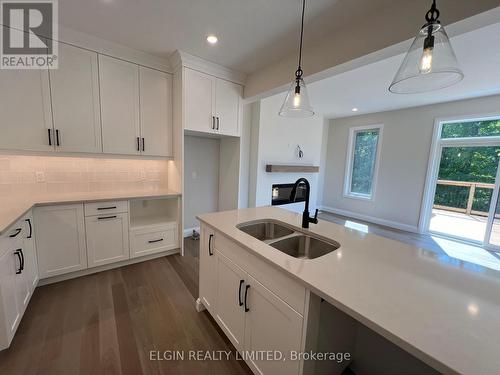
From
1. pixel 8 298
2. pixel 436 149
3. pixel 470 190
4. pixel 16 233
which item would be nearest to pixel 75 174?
pixel 16 233

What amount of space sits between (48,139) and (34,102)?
→ 1.24ft

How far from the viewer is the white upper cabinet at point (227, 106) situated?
3.07 m

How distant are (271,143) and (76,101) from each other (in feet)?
9.86

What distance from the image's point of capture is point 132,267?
2695 mm

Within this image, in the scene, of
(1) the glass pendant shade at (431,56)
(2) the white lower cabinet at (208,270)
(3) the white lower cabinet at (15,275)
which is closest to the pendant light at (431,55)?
(1) the glass pendant shade at (431,56)

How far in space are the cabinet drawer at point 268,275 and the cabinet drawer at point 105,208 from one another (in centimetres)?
166

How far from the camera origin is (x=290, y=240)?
159 centimetres

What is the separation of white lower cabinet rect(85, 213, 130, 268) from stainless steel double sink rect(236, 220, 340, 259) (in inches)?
68.5

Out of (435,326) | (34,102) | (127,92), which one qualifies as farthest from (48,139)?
(435,326)

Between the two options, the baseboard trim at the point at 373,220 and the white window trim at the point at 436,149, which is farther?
the baseboard trim at the point at 373,220

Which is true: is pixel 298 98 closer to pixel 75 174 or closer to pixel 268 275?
pixel 268 275

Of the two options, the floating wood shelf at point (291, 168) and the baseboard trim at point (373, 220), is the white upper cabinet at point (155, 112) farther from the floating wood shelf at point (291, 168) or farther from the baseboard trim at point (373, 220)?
the baseboard trim at point (373, 220)

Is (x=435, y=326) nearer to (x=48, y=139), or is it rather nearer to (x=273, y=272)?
(x=273, y=272)

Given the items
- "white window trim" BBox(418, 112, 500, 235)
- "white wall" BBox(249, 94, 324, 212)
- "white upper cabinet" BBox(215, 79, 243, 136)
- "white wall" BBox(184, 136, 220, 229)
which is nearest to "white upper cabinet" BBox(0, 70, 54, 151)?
"white wall" BBox(184, 136, 220, 229)
